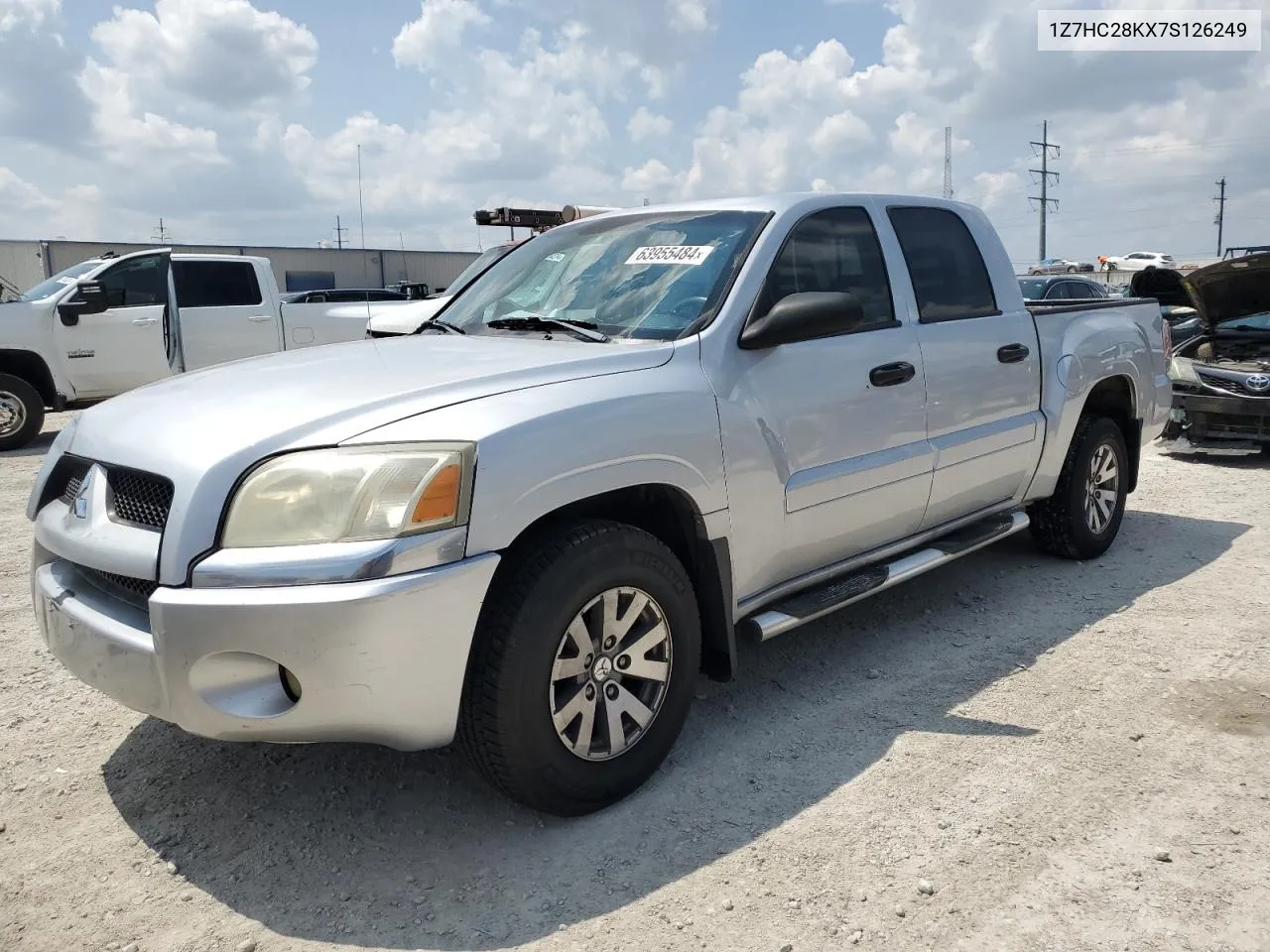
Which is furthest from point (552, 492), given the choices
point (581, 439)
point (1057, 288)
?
point (1057, 288)

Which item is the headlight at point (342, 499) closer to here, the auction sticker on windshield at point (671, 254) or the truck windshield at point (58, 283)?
the auction sticker on windshield at point (671, 254)

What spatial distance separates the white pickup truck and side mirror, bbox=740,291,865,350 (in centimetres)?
702

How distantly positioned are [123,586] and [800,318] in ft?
7.01

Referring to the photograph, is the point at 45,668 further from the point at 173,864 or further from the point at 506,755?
the point at 506,755

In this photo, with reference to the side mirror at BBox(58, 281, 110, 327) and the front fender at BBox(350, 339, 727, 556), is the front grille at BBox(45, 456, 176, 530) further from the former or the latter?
the side mirror at BBox(58, 281, 110, 327)

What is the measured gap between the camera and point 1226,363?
8719 millimetres

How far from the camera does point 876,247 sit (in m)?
3.98

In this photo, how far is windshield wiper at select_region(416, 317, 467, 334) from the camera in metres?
3.91

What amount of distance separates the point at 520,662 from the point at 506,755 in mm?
259

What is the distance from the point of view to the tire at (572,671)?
2588 mm

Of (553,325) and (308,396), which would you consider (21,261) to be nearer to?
(553,325)

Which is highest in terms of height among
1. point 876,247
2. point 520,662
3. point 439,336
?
point 876,247

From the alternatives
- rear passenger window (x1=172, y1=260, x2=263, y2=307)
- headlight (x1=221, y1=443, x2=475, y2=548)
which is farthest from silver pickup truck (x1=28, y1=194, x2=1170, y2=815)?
rear passenger window (x1=172, y1=260, x2=263, y2=307)

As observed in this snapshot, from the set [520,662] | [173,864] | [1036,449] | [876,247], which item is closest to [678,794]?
[520,662]
